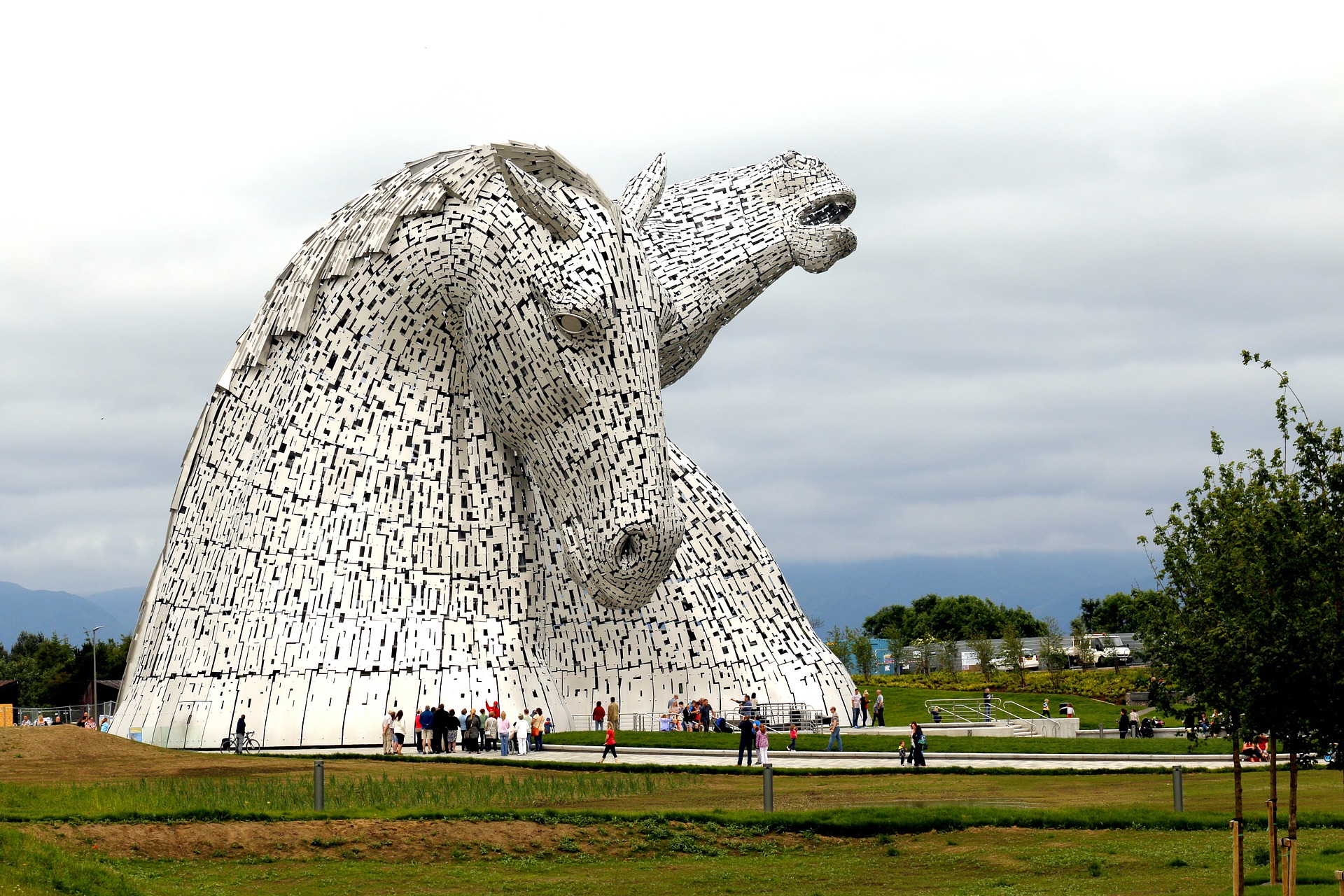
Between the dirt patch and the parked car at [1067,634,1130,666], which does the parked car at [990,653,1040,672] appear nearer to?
the parked car at [1067,634,1130,666]

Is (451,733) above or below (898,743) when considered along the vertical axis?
below

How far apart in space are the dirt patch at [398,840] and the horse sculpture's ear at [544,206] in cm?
1227

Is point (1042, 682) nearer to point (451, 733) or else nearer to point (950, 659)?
point (950, 659)

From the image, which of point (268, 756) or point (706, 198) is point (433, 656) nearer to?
point (268, 756)

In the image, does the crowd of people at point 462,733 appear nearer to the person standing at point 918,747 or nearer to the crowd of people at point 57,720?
the person standing at point 918,747

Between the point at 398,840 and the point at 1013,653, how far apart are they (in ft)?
152

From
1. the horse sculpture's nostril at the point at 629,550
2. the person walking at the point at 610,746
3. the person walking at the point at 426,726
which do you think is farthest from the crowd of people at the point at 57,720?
the person walking at the point at 610,746

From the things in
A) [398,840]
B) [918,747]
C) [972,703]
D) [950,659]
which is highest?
[950,659]

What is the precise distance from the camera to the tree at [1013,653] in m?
54.7

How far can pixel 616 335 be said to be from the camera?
24.1m

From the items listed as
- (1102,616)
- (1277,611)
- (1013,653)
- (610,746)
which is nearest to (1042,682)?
(1013,653)

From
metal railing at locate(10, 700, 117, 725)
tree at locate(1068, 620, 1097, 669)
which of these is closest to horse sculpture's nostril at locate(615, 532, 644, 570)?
metal railing at locate(10, 700, 117, 725)

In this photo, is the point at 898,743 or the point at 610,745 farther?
the point at 898,743

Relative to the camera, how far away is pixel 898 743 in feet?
83.4
